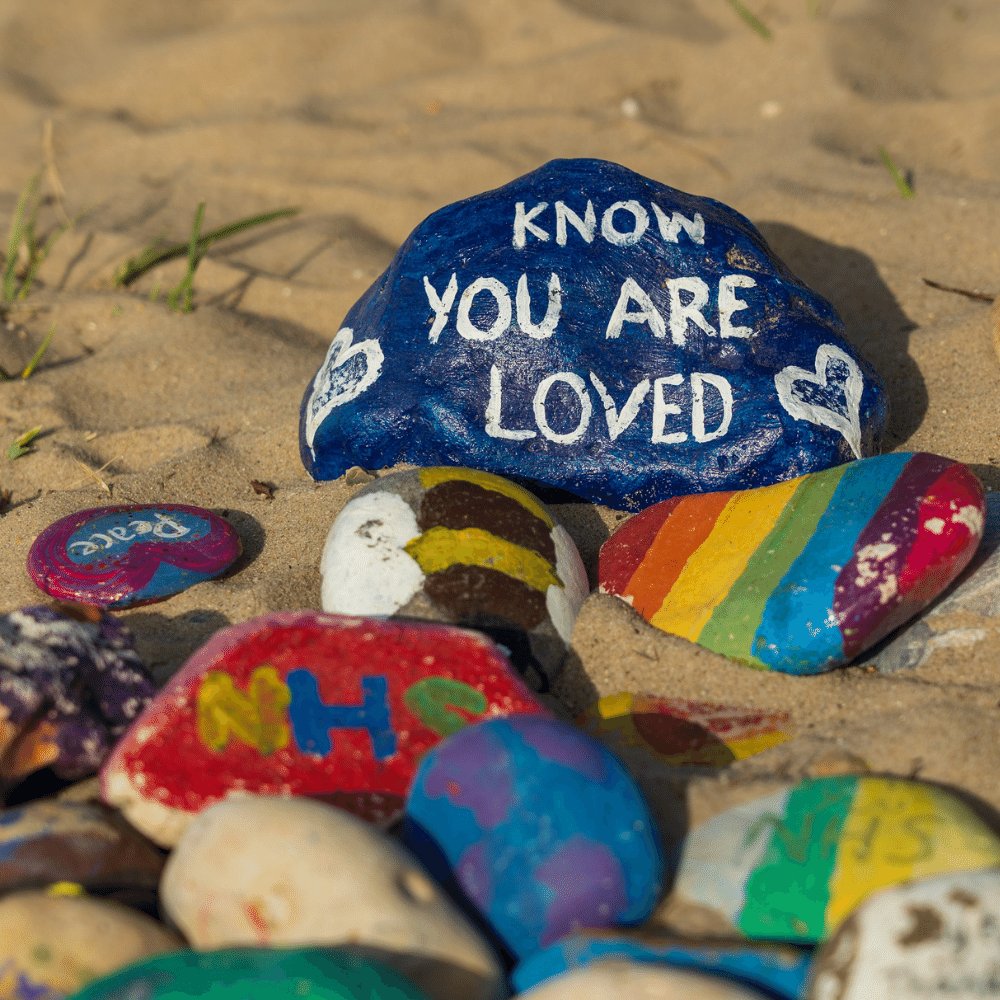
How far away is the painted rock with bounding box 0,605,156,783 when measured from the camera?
6.55 feet

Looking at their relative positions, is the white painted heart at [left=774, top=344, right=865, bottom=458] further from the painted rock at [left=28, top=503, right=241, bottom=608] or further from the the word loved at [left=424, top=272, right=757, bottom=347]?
the painted rock at [left=28, top=503, right=241, bottom=608]

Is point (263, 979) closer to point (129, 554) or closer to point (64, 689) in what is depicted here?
point (64, 689)

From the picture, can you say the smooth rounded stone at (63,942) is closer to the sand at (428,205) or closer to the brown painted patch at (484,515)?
the sand at (428,205)

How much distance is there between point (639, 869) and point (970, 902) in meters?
0.43

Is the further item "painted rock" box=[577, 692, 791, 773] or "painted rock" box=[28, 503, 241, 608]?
"painted rock" box=[28, 503, 241, 608]

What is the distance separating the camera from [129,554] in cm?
273

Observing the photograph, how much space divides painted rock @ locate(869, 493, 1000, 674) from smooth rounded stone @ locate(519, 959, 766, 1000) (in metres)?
1.01

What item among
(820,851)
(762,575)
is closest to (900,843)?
(820,851)

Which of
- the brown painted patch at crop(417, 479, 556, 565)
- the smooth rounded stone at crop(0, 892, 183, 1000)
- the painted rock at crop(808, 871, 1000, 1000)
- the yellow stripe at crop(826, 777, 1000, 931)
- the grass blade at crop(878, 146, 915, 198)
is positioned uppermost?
the grass blade at crop(878, 146, 915, 198)

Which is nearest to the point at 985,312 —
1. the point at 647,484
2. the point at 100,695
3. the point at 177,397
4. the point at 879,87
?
the point at 647,484

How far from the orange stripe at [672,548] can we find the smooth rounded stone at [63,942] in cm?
121

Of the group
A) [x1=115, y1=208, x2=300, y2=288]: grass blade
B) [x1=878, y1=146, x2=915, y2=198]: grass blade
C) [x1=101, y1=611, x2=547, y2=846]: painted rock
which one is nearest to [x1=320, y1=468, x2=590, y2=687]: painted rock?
[x1=101, y1=611, x2=547, y2=846]: painted rock

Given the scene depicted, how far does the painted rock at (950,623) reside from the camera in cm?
241

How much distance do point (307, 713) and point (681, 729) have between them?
2.29ft
